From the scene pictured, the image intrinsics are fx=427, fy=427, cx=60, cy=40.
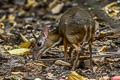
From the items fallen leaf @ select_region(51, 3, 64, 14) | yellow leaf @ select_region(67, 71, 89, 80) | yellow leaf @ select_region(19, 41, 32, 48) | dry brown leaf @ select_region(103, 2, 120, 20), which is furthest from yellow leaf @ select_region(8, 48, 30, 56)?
fallen leaf @ select_region(51, 3, 64, 14)

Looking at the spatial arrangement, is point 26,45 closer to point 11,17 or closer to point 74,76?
point 74,76

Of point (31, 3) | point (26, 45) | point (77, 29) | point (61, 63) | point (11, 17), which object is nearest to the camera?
point (77, 29)

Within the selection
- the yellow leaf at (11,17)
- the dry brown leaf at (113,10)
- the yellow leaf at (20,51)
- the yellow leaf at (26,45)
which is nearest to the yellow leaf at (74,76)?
the yellow leaf at (20,51)

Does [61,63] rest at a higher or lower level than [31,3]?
higher

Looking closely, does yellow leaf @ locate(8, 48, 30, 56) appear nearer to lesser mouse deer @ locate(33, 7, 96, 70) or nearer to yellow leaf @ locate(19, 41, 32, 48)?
yellow leaf @ locate(19, 41, 32, 48)

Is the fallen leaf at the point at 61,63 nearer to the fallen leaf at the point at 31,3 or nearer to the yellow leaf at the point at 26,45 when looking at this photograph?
the yellow leaf at the point at 26,45

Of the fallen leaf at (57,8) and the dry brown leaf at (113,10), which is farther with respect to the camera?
the fallen leaf at (57,8)

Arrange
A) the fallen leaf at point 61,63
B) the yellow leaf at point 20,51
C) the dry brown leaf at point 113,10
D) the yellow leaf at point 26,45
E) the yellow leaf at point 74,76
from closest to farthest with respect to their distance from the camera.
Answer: the yellow leaf at point 74,76 → the fallen leaf at point 61,63 → the yellow leaf at point 20,51 → the yellow leaf at point 26,45 → the dry brown leaf at point 113,10

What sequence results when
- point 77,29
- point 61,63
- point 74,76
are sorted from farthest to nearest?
point 61,63 < point 77,29 < point 74,76

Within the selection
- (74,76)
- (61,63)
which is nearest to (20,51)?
(61,63)

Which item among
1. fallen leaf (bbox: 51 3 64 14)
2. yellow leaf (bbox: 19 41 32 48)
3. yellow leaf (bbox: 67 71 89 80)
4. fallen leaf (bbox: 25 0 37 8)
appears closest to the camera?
yellow leaf (bbox: 67 71 89 80)

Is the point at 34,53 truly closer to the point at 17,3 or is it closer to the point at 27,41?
the point at 27,41
